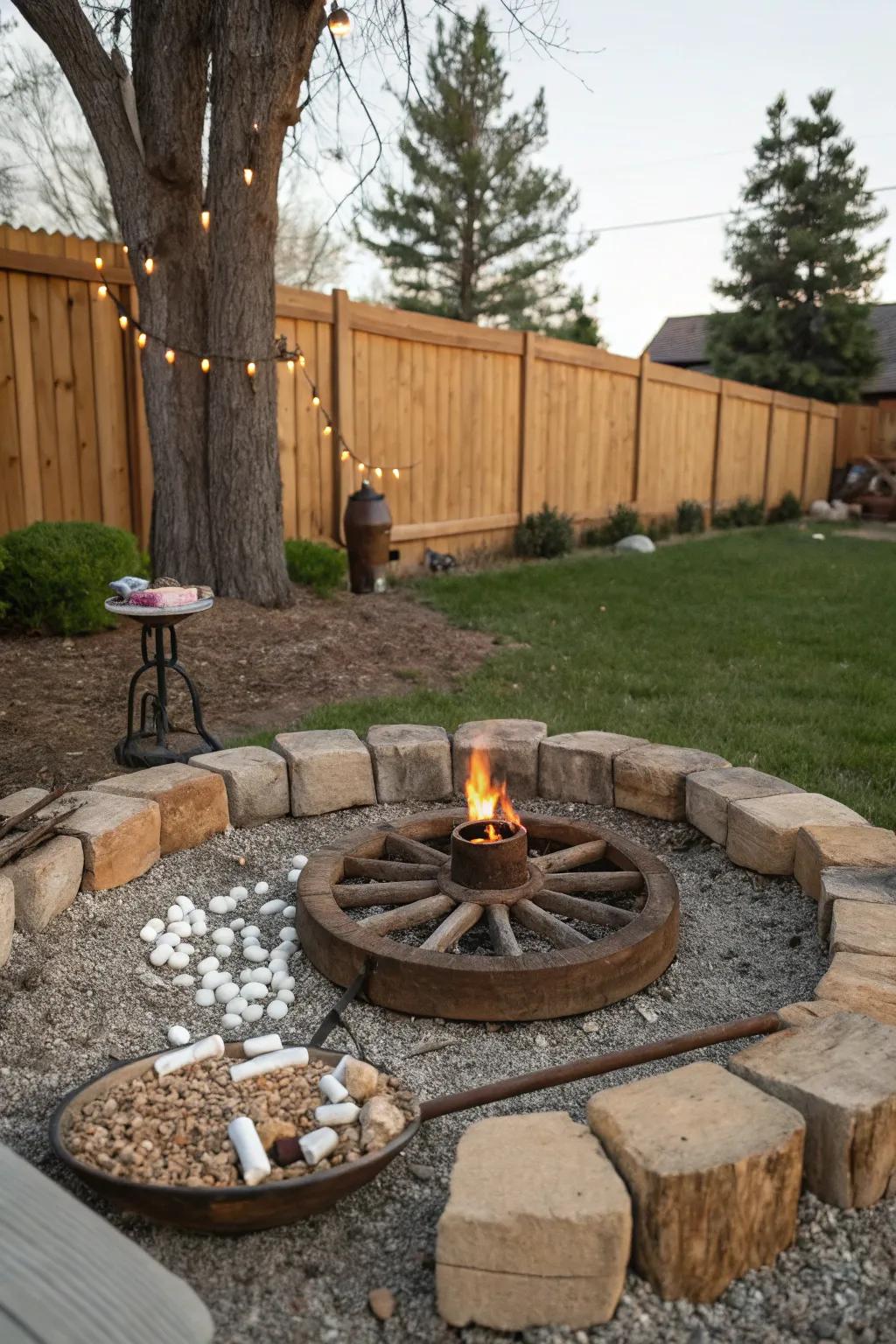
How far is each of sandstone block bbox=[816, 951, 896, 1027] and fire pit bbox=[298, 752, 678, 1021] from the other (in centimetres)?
39

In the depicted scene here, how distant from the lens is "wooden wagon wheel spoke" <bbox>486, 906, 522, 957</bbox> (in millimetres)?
2195

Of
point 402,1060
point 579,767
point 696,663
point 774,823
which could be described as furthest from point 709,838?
point 696,663

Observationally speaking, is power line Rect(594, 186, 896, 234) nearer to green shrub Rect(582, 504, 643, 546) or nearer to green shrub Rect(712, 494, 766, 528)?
green shrub Rect(712, 494, 766, 528)

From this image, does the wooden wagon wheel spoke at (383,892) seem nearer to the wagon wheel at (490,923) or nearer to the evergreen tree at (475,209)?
the wagon wheel at (490,923)

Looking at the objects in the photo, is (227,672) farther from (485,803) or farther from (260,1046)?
(260,1046)

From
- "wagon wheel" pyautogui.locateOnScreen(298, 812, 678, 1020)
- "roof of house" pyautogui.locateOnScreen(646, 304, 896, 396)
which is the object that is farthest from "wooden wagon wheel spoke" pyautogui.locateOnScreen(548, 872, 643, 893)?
"roof of house" pyautogui.locateOnScreen(646, 304, 896, 396)

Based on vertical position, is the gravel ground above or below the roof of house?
below

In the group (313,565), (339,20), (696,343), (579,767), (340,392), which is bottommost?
(579,767)

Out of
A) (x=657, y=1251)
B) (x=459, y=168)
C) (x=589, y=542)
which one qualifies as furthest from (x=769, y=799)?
(x=459, y=168)

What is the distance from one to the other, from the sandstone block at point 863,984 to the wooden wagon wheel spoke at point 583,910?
0.46m

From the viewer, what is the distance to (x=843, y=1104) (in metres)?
1.50

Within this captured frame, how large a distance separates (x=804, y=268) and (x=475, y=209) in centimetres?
698

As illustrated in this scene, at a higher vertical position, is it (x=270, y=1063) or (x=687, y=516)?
(x=687, y=516)

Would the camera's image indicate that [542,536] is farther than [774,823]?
Yes
